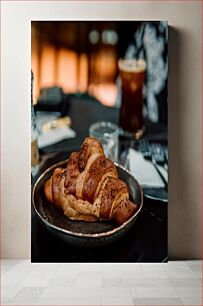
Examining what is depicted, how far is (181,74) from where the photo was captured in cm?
341

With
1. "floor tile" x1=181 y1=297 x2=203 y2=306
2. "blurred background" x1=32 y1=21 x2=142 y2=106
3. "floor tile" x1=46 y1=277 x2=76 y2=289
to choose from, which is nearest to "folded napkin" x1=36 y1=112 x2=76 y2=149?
"blurred background" x1=32 y1=21 x2=142 y2=106

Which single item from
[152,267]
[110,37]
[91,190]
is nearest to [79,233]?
[91,190]

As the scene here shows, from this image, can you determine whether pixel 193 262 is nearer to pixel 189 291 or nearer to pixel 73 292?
pixel 189 291

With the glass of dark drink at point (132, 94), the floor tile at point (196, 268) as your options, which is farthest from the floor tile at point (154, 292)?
the glass of dark drink at point (132, 94)

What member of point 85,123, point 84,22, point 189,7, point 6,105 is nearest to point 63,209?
point 85,123

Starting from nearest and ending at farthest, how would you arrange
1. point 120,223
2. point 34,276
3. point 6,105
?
point 34,276 < point 120,223 < point 6,105

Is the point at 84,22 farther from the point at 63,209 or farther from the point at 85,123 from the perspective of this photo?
the point at 63,209

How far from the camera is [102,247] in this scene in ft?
10.6

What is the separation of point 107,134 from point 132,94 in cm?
33

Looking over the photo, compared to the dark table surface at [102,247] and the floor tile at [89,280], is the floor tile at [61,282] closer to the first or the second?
the floor tile at [89,280]

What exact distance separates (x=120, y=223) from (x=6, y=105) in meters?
1.15

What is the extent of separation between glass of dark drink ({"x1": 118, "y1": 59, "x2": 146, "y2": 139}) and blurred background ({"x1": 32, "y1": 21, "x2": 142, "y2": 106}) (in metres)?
0.07

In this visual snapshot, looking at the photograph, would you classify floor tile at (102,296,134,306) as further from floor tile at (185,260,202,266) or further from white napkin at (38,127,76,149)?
white napkin at (38,127,76,149)

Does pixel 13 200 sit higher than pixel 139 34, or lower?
lower
